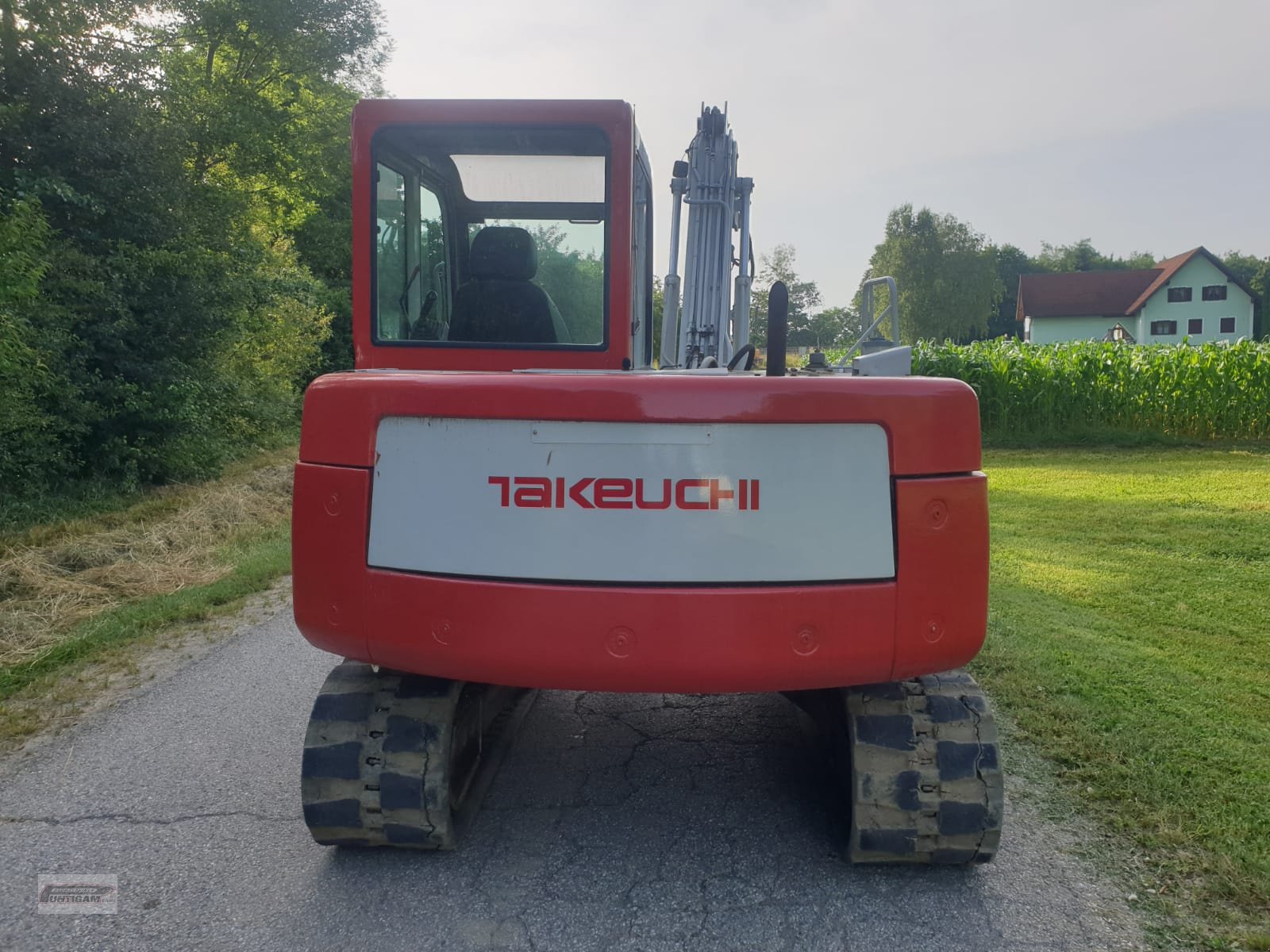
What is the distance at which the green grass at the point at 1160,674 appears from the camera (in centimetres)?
274

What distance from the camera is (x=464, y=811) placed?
300 cm

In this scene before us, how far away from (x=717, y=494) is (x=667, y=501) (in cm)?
13

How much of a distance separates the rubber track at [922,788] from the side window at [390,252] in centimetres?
208

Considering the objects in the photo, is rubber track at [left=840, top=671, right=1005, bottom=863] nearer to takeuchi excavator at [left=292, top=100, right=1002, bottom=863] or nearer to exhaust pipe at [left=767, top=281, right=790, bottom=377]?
takeuchi excavator at [left=292, top=100, right=1002, bottom=863]

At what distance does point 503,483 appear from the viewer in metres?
2.36

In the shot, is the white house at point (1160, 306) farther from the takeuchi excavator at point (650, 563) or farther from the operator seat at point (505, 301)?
the takeuchi excavator at point (650, 563)

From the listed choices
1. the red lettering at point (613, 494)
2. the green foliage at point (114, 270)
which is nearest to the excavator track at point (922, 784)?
the red lettering at point (613, 494)

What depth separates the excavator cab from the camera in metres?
3.26

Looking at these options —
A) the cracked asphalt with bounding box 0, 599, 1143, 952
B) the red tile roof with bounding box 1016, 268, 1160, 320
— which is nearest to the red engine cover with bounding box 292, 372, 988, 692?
the cracked asphalt with bounding box 0, 599, 1143, 952

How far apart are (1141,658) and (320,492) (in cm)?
413

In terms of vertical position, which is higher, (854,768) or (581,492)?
(581,492)

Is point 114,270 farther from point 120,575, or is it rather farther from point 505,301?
point 505,301

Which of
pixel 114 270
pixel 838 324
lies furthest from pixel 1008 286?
pixel 114 270

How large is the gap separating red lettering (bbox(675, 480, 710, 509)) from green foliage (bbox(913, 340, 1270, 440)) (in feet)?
51.8
